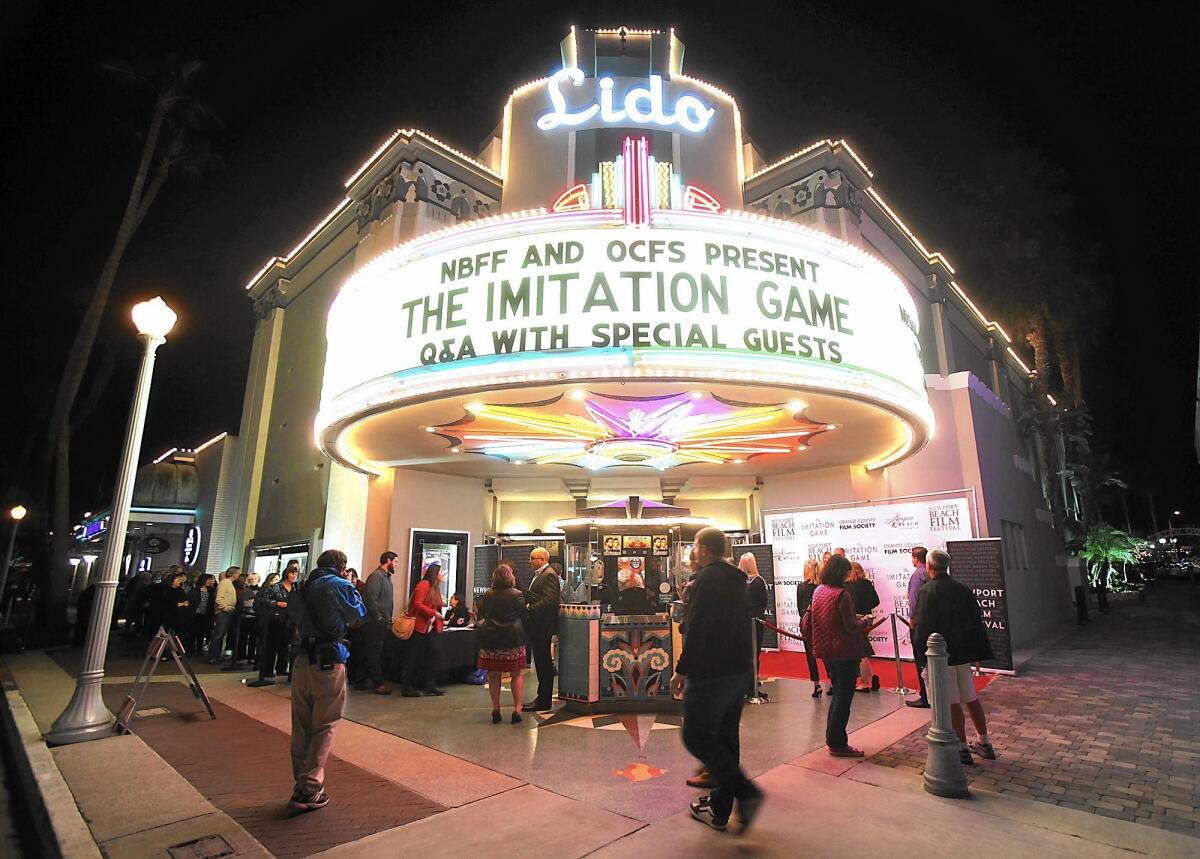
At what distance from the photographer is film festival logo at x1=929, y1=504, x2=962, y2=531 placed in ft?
34.4

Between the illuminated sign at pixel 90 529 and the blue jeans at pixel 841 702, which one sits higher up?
the illuminated sign at pixel 90 529

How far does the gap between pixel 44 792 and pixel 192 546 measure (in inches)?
790

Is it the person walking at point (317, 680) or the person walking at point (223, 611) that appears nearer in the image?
the person walking at point (317, 680)

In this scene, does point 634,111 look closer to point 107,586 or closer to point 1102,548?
point 107,586

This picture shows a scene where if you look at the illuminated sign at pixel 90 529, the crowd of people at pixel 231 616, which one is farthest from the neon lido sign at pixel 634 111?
the illuminated sign at pixel 90 529

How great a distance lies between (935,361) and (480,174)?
1205 cm

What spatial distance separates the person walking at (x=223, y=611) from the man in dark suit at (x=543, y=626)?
23.6 feet

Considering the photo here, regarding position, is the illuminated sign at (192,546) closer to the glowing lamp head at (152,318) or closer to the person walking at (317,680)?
the glowing lamp head at (152,318)

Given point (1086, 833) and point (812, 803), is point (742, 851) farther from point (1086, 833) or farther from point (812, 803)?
point (1086, 833)

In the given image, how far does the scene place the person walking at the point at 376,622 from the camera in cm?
936

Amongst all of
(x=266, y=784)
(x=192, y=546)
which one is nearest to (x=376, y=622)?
(x=266, y=784)

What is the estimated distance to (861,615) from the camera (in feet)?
28.3

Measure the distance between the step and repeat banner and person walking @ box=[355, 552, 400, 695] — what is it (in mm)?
7158

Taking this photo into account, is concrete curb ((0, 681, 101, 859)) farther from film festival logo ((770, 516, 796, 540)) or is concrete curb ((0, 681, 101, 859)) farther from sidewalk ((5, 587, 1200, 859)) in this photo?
film festival logo ((770, 516, 796, 540))
